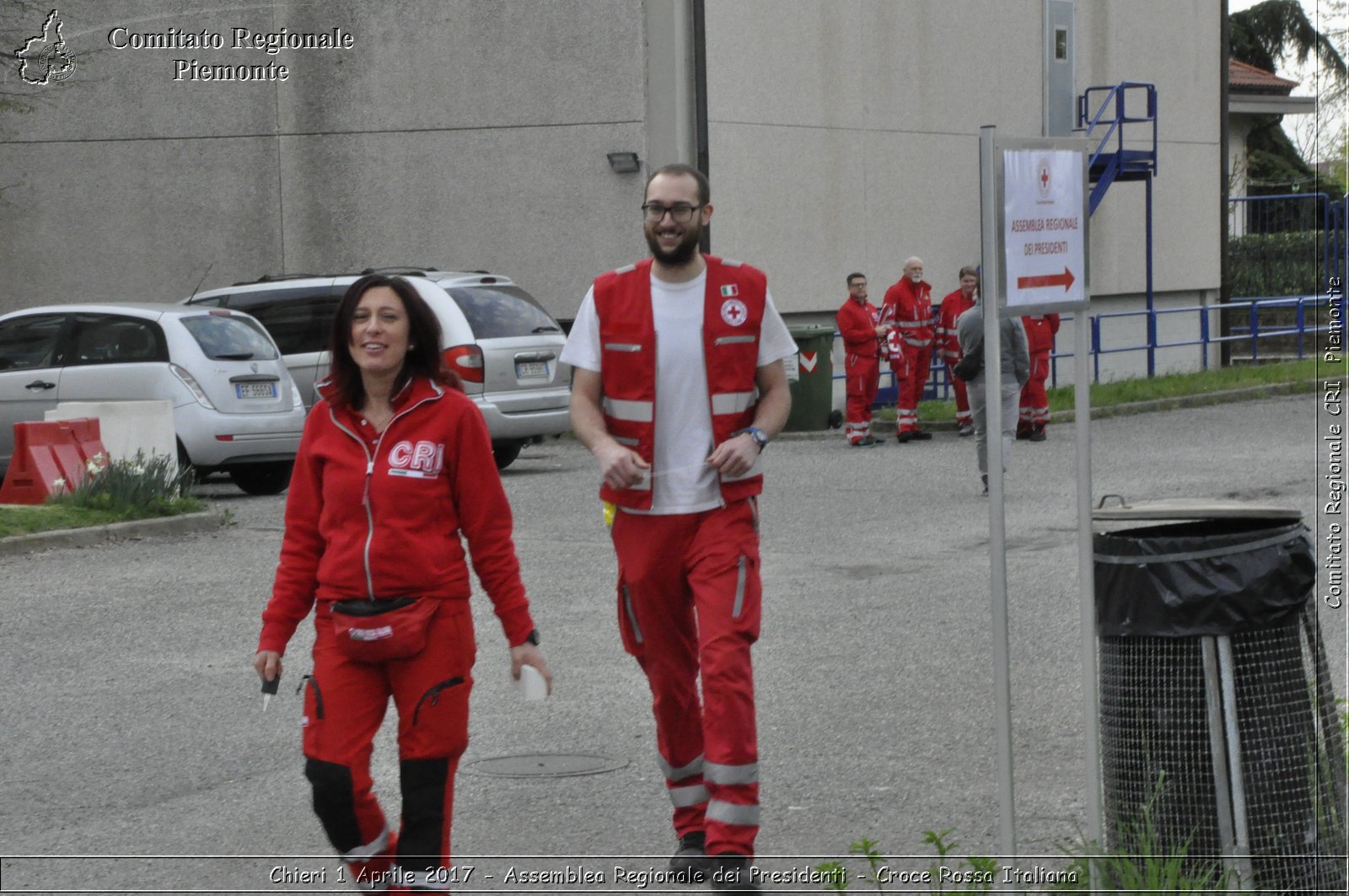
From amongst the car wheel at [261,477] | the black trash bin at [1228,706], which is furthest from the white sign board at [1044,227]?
the car wheel at [261,477]

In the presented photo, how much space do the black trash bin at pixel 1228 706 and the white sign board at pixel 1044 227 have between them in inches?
25.9

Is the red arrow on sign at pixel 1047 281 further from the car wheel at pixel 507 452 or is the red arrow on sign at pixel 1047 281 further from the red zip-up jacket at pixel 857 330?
the red zip-up jacket at pixel 857 330

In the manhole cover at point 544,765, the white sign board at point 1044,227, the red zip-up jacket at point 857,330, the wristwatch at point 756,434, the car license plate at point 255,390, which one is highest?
the white sign board at point 1044,227

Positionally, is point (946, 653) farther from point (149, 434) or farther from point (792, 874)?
point (149, 434)

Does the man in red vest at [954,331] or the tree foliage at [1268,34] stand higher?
the tree foliage at [1268,34]

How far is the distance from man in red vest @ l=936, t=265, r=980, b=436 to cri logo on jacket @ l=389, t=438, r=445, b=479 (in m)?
13.7

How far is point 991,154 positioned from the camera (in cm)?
442

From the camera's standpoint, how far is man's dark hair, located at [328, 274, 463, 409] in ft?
15.6

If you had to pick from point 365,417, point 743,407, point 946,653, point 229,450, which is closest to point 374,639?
point 365,417

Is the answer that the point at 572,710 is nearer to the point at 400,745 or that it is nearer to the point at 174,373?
the point at 400,745

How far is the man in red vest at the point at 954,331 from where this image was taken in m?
18.9

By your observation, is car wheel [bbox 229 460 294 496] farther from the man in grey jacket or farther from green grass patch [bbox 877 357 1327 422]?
green grass patch [bbox 877 357 1327 422]

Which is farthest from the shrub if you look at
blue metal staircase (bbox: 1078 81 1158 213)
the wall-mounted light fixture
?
blue metal staircase (bbox: 1078 81 1158 213)

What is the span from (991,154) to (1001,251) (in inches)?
9.6
